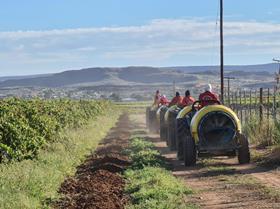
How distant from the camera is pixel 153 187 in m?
14.2

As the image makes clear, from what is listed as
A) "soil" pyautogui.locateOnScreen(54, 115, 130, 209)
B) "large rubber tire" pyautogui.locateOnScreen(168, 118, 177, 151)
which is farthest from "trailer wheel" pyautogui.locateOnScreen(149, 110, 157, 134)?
"soil" pyautogui.locateOnScreen(54, 115, 130, 209)

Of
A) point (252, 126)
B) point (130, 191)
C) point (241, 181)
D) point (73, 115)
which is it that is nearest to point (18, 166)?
point (130, 191)

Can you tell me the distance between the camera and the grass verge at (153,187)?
1247cm

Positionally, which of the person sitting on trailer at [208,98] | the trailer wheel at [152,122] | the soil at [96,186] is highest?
the person sitting on trailer at [208,98]

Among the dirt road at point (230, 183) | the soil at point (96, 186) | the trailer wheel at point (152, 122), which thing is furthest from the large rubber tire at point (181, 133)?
the trailer wheel at point (152, 122)

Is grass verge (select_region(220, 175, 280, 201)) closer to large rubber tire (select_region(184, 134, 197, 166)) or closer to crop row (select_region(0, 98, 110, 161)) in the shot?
large rubber tire (select_region(184, 134, 197, 166))

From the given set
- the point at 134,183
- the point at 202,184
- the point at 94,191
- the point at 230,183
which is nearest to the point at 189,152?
the point at 202,184

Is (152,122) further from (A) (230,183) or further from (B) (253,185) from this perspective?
(B) (253,185)

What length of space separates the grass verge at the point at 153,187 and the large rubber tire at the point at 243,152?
6.79ft

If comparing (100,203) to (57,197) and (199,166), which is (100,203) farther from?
(199,166)

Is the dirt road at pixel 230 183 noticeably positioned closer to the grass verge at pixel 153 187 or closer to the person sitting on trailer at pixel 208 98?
the grass verge at pixel 153 187

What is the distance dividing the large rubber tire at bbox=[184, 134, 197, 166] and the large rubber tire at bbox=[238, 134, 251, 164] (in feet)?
3.96

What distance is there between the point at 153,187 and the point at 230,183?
1.99 m

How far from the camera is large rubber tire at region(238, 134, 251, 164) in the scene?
1925 centimetres
